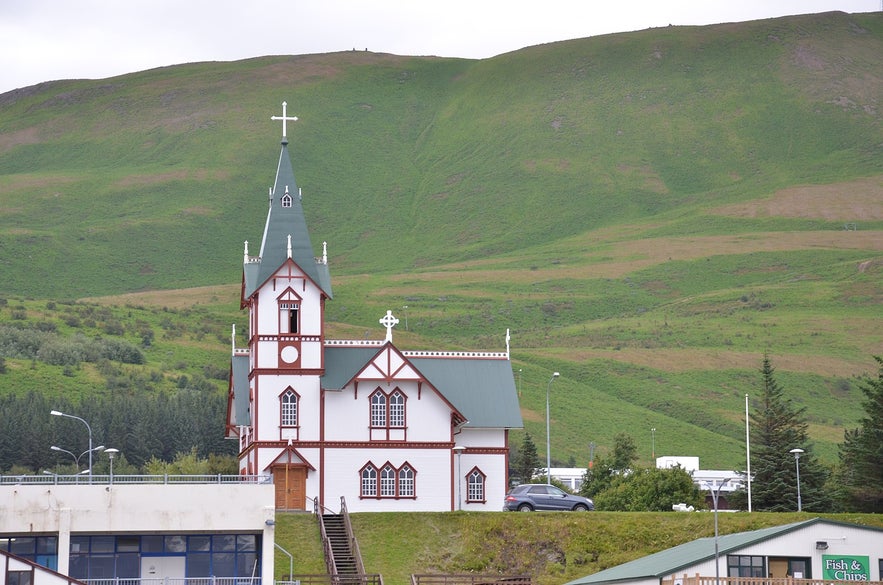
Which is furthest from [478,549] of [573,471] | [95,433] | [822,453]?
[822,453]

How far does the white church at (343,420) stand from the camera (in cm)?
7881

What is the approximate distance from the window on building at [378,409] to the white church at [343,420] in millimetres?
50

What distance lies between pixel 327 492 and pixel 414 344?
110 metres

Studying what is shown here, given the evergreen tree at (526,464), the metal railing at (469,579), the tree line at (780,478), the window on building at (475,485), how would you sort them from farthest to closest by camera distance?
1. the evergreen tree at (526,464)
2. the tree line at (780,478)
3. the window on building at (475,485)
4. the metal railing at (469,579)

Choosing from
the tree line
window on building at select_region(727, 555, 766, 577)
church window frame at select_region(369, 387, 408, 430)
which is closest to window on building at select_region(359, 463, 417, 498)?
church window frame at select_region(369, 387, 408, 430)

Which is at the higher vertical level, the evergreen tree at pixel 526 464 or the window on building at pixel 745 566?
the evergreen tree at pixel 526 464

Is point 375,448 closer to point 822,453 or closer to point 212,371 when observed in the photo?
point 822,453

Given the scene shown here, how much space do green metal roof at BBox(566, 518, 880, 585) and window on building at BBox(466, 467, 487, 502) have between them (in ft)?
61.7

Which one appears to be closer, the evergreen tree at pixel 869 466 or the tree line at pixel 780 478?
the evergreen tree at pixel 869 466

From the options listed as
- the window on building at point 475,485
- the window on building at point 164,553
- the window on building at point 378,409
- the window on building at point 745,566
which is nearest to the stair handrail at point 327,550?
the window on building at point 164,553

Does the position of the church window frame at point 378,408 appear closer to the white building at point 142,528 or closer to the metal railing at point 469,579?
the metal railing at point 469,579

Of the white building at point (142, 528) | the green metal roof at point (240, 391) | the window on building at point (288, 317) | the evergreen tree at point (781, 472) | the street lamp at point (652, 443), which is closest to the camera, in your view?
the white building at point (142, 528)

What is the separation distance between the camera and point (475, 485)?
268 ft

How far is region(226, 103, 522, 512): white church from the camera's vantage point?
78812mm
